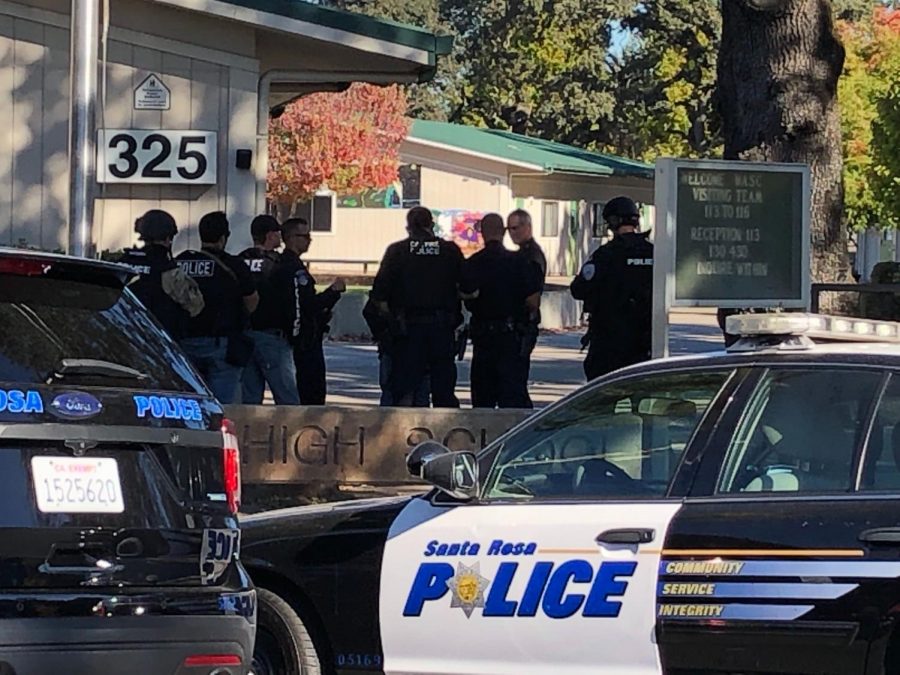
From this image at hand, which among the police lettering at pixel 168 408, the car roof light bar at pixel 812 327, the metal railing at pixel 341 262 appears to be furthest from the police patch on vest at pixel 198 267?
the metal railing at pixel 341 262

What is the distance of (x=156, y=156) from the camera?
41.9 feet

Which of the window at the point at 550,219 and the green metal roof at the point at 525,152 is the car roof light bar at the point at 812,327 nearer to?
the green metal roof at the point at 525,152

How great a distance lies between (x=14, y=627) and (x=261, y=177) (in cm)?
948

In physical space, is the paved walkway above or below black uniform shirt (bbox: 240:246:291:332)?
below

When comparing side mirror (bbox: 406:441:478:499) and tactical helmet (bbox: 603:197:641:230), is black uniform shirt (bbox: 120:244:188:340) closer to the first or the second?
tactical helmet (bbox: 603:197:641:230)

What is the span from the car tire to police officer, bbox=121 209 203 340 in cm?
426

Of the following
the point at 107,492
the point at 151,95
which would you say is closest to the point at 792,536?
the point at 107,492

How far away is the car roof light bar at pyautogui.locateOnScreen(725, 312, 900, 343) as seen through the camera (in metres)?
5.48

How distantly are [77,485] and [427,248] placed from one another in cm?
733

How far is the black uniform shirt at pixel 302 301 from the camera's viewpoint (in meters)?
11.5

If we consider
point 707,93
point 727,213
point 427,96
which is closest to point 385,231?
point 707,93

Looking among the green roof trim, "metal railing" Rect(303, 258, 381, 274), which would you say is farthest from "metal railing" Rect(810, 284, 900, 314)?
"metal railing" Rect(303, 258, 381, 274)

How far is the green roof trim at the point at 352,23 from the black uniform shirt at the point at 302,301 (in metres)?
2.33

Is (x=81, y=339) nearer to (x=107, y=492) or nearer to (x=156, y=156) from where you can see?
(x=107, y=492)
